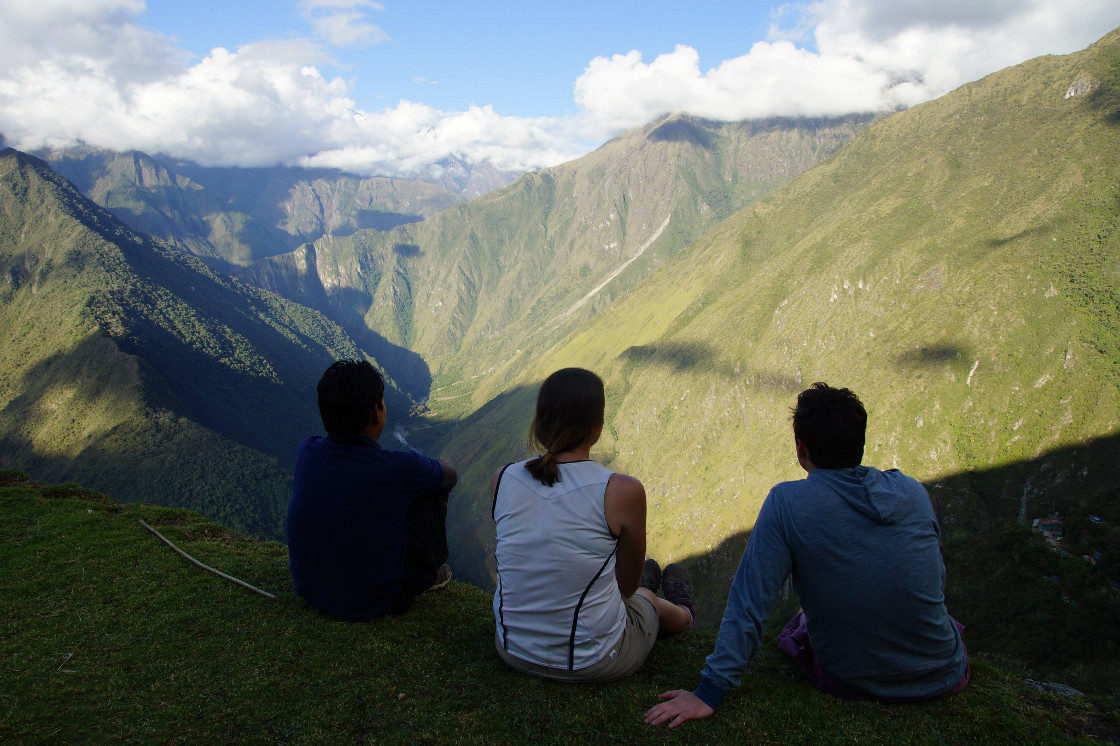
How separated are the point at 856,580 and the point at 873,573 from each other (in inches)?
6.7

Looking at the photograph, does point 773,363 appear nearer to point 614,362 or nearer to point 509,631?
point 614,362

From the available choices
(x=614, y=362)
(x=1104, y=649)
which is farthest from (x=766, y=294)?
(x=1104, y=649)

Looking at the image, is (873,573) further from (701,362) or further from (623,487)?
(701,362)

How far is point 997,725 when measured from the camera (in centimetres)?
Result: 534

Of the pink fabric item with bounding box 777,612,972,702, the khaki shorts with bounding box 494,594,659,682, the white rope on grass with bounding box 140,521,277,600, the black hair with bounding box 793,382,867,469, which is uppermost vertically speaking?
the black hair with bounding box 793,382,867,469

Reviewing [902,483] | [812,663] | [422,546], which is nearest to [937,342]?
[812,663]

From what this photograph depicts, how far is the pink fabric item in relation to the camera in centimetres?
585

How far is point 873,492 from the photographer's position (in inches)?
204

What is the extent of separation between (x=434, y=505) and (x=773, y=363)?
137931mm

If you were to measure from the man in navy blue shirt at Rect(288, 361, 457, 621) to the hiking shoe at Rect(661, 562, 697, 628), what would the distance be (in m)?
3.63

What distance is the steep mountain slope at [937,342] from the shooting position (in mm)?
88875

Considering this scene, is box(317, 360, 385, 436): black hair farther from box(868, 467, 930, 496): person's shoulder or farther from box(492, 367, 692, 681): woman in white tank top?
box(868, 467, 930, 496): person's shoulder

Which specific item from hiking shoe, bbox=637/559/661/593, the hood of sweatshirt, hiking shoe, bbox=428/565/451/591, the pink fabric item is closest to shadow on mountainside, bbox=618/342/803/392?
hiking shoe, bbox=637/559/661/593

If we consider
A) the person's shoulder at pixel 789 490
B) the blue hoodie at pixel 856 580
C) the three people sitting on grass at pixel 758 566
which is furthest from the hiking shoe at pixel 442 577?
the person's shoulder at pixel 789 490
